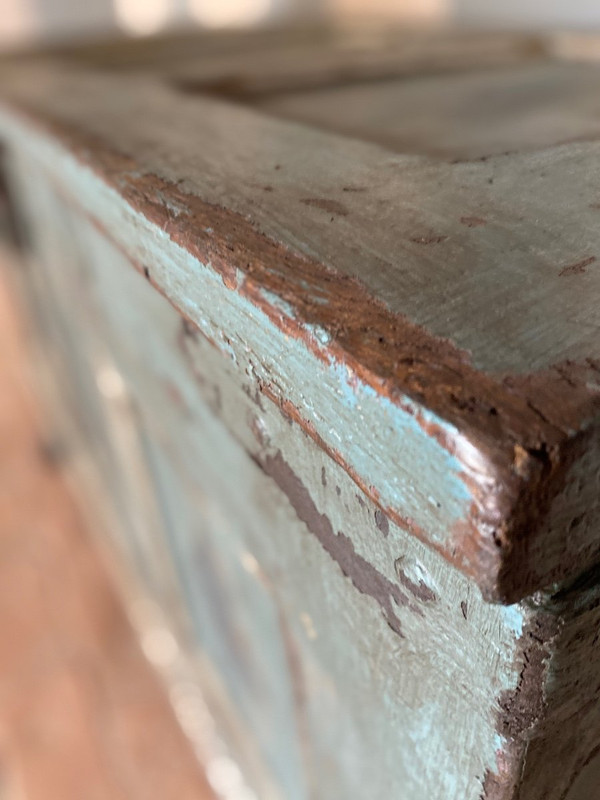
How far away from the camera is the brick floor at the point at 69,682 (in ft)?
3.31

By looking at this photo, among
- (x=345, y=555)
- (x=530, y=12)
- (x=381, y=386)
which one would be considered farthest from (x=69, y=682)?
(x=530, y=12)

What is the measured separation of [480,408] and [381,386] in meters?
0.02

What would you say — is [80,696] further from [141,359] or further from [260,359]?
[260,359]

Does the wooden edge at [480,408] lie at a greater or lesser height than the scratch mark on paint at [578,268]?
lesser

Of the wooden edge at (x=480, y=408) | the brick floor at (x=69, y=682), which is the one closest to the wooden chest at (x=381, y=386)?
the wooden edge at (x=480, y=408)

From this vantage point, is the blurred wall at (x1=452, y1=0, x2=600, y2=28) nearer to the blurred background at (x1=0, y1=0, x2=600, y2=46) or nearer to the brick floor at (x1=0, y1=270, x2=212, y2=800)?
the blurred background at (x1=0, y1=0, x2=600, y2=46)

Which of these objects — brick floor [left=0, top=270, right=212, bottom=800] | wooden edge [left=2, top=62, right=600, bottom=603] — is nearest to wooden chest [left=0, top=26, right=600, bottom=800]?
wooden edge [left=2, top=62, right=600, bottom=603]

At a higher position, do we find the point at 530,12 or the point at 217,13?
the point at 530,12

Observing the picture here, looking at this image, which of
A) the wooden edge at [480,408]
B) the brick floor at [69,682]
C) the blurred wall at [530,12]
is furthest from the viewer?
the brick floor at [69,682]

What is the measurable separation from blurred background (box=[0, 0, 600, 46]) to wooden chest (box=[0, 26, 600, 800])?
0.58 m

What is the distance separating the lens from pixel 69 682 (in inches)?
44.4

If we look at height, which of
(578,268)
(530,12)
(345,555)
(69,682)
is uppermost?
(530,12)

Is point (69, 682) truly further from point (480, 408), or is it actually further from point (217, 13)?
point (217, 13)

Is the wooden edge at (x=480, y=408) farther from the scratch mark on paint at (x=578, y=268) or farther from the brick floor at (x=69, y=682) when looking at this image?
the brick floor at (x=69, y=682)
